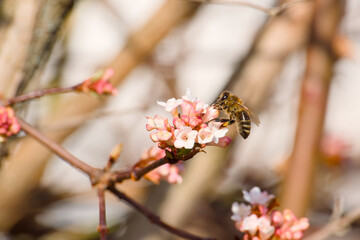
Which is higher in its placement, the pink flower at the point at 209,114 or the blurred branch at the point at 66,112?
the blurred branch at the point at 66,112

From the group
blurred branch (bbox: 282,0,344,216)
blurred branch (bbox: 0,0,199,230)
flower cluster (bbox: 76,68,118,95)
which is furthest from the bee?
blurred branch (bbox: 0,0,199,230)

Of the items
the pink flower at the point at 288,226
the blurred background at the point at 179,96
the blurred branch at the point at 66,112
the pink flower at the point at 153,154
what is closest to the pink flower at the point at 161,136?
the pink flower at the point at 153,154

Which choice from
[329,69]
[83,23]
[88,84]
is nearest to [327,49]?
[329,69]

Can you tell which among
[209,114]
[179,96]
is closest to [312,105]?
[179,96]

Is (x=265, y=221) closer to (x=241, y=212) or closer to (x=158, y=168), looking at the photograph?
(x=241, y=212)

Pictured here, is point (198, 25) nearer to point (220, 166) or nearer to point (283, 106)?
point (283, 106)

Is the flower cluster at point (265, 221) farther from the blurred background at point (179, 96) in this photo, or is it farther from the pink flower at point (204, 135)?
the blurred background at point (179, 96)

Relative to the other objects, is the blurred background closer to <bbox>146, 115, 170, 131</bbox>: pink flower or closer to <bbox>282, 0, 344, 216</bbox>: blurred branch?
<bbox>282, 0, 344, 216</bbox>: blurred branch
